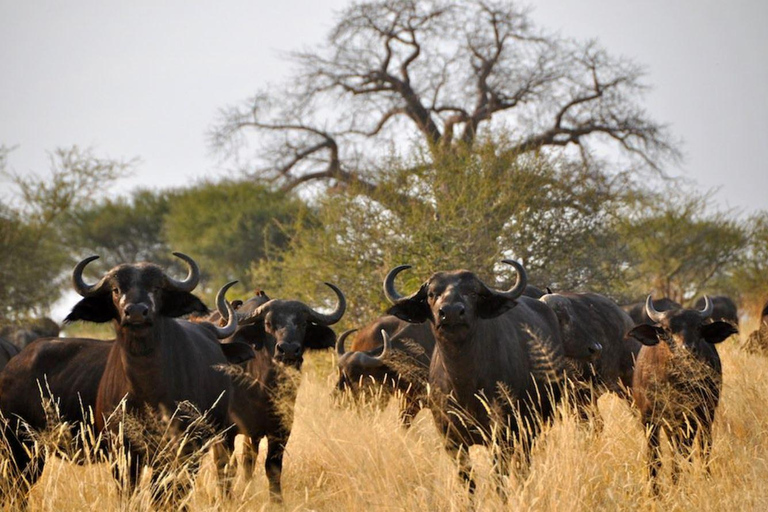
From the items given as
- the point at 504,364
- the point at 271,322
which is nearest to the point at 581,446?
the point at 504,364

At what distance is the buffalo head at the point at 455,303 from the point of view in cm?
614

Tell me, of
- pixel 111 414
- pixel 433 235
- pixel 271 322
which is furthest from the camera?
pixel 433 235

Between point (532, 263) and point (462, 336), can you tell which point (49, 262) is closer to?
point (532, 263)

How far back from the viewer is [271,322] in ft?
25.4

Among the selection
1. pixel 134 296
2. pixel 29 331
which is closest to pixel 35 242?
pixel 29 331

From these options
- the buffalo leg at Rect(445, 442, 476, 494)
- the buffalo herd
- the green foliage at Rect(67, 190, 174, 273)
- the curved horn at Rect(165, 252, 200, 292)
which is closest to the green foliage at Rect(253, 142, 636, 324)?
the buffalo herd

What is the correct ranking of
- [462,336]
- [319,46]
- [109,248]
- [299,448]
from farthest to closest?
1. [109,248]
2. [319,46]
3. [299,448]
4. [462,336]

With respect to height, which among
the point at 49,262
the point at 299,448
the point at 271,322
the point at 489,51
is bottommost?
the point at 299,448

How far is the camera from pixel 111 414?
5.86m

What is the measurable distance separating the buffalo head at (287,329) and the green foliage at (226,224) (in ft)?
82.2

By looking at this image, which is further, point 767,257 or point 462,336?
point 767,257

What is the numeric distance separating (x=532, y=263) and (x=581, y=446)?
29.2 feet

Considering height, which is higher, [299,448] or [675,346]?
[675,346]

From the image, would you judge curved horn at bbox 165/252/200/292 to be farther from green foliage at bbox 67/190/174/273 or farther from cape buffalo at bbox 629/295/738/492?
green foliage at bbox 67/190/174/273
